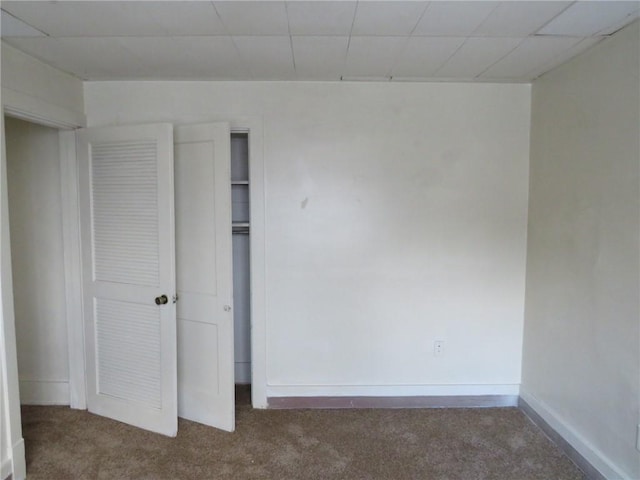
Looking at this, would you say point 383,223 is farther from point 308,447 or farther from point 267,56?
point 308,447

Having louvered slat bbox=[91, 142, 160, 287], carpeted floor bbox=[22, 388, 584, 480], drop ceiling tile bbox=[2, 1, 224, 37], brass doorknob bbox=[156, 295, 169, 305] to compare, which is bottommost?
carpeted floor bbox=[22, 388, 584, 480]

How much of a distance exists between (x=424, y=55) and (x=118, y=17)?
62.3 inches

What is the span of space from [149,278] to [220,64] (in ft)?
4.61

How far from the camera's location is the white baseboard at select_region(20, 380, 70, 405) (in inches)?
111

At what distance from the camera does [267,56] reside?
86.7 inches

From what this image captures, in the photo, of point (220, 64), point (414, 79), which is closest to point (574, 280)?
point (414, 79)

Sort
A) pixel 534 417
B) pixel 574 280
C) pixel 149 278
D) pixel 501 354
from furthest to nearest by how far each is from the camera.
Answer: pixel 501 354
pixel 534 417
pixel 149 278
pixel 574 280

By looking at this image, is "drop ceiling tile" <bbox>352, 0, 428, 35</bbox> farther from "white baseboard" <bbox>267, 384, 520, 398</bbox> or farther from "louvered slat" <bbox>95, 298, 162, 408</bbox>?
"white baseboard" <bbox>267, 384, 520, 398</bbox>

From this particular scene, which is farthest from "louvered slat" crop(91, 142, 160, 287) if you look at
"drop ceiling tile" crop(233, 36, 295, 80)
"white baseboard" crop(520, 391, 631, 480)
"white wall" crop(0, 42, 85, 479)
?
"white baseboard" crop(520, 391, 631, 480)

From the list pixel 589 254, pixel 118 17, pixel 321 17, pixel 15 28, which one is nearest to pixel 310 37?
pixel 321 17

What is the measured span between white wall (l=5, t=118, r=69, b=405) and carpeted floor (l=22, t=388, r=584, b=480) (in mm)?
247

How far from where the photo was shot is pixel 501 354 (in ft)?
9.21

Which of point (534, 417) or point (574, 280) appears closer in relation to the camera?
point (574, 280)

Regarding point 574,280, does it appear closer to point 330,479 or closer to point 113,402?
point 330,479
